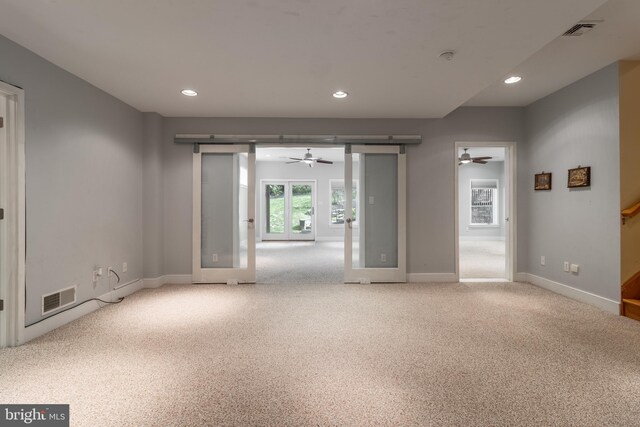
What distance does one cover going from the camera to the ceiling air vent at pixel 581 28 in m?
2.48

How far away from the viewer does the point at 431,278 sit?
177 inches

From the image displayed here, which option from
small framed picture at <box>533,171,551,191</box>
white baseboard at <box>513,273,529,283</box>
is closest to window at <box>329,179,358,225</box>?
white baseboard at <box>513,273,529,283</box>

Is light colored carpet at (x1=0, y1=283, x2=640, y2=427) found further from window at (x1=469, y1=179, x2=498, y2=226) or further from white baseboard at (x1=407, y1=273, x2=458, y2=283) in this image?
window at (x1=469, y1=179, x2=498, y2=226)

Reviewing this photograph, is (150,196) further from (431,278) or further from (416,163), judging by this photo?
(431,278)

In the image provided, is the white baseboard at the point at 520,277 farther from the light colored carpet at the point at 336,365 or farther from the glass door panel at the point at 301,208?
the glass door panel at the point at 301,208

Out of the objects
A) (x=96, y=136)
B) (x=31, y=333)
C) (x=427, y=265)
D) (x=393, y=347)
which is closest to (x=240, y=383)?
(x=393, y=347)

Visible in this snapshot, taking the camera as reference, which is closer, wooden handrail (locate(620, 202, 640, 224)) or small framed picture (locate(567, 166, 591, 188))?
wooden handrail (locate(620, 202, 640, 224))

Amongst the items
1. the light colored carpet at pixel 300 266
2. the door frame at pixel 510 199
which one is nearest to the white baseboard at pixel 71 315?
the light colored carpet at pixel 300 266

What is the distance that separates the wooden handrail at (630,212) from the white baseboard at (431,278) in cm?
196

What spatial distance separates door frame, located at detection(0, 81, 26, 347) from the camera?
2.44 metres

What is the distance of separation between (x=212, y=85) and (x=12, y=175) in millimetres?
1860

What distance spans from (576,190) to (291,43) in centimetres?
362

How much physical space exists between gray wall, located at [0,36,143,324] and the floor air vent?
55mm

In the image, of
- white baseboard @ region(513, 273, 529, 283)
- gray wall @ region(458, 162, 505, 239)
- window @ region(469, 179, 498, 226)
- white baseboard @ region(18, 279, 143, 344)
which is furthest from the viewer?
window @ region(469, 179, 498, 226)
